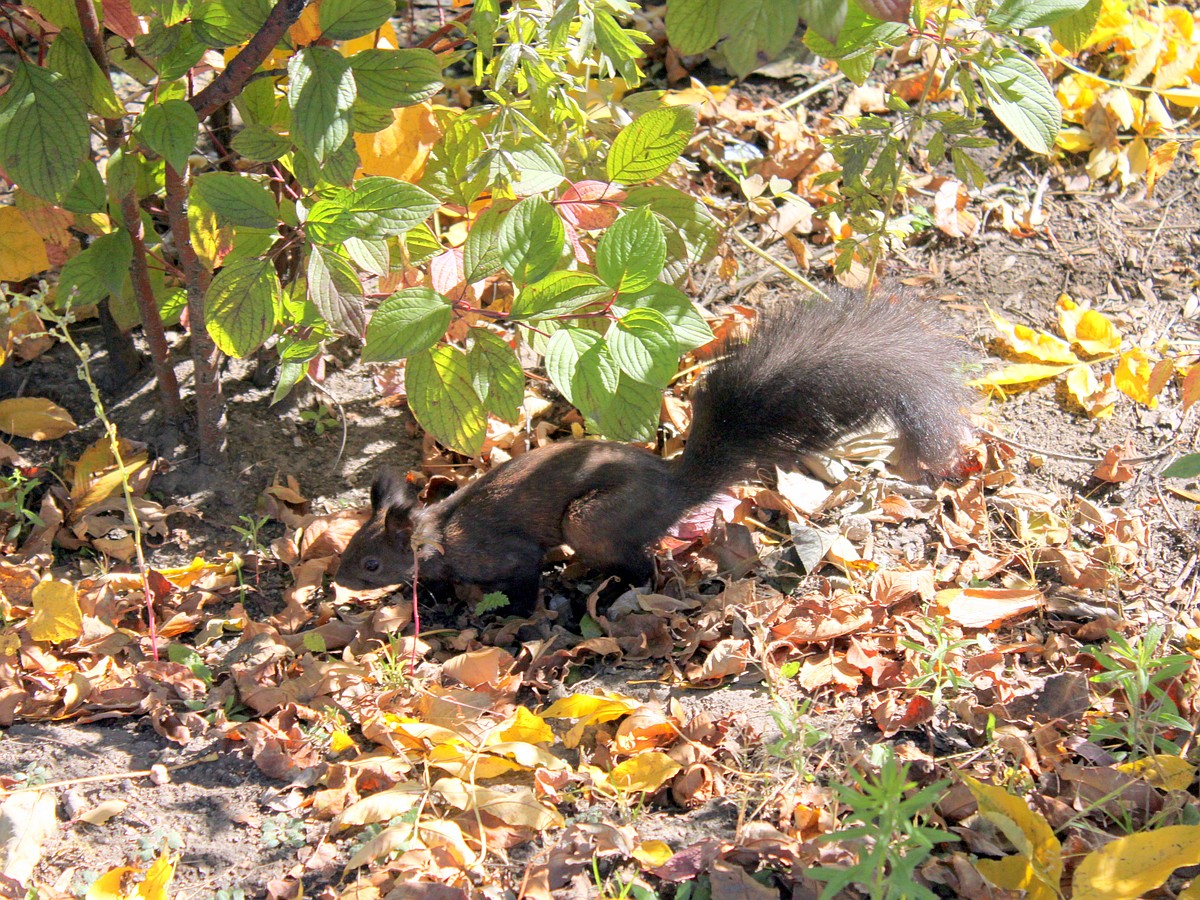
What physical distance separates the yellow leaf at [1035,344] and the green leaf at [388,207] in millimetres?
2242

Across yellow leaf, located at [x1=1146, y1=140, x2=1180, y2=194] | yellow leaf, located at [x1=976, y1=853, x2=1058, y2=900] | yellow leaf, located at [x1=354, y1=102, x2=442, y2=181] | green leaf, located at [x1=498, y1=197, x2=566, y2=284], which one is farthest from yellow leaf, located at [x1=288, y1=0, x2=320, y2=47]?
yellow leaf, located at [x1=1146, y1=140, x2=1180, y2=194]

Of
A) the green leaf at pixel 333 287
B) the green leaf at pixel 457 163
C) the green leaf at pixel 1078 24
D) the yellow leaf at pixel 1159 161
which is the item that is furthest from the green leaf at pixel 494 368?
the yellow leaf at pixel 1159 161

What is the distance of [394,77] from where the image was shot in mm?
2238

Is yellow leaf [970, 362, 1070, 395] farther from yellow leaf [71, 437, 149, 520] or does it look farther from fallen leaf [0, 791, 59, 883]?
fallen leaf [0, 791, 59, 883]

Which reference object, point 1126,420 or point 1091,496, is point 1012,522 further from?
point 1126,420

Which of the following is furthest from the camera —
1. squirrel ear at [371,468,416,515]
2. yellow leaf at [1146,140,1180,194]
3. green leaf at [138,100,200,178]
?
yellow leaf at [1146,140,1180,194]

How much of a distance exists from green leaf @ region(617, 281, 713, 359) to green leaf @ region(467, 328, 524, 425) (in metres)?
0.27

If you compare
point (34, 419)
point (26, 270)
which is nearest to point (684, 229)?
point (26, 270)

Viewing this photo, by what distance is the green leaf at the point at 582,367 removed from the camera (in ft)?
7.39

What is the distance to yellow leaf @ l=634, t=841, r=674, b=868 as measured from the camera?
2016mm

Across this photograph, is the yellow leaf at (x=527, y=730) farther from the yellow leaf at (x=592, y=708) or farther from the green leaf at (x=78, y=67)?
the green leaf at (x=78, y=67)

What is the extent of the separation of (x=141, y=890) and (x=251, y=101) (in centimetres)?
181

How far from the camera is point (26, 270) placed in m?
2.96

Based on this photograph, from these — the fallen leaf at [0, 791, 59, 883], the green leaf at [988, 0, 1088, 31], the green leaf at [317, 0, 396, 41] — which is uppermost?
the green leaf at [317, 0, 396, 41]
